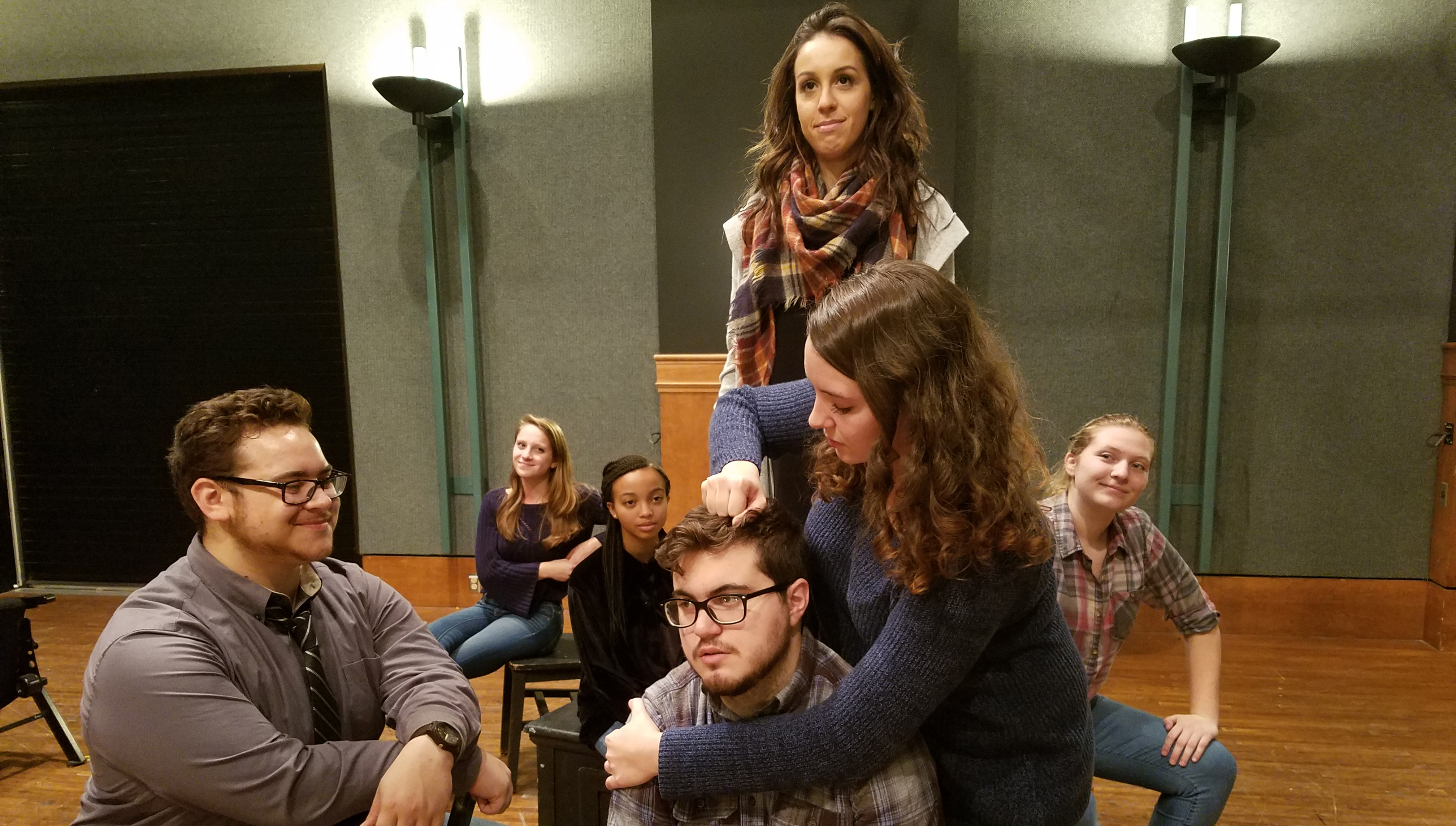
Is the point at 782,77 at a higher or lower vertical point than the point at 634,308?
higher

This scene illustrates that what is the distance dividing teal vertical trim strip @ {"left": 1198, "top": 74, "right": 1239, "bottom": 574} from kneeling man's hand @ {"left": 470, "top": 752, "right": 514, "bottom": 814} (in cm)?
329

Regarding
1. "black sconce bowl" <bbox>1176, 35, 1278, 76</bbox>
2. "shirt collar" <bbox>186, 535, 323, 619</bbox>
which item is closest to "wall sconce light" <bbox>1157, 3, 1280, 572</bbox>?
"black sconce bowl" <bbox>1176, 35, 1278, 76</bbox>

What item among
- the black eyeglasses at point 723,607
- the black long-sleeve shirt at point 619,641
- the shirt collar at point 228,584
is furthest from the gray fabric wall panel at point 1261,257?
the shirt collar at point 228,584

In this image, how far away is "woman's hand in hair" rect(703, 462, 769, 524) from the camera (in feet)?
3.81

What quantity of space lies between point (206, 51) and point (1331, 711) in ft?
18.0

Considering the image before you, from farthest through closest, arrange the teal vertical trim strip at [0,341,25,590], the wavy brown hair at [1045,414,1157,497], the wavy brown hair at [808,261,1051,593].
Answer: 1. the teal vertical trim strip at [0,341,25,590]
2. the wavy brown hair at [1045,414,1157,497]
3. the wavy brown hair at [808,261,1051,593]

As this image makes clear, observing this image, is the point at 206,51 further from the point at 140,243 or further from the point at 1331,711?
the point at 1331,711

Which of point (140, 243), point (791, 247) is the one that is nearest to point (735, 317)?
point (791, 247)

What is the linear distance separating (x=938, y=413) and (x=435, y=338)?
11.4 ft

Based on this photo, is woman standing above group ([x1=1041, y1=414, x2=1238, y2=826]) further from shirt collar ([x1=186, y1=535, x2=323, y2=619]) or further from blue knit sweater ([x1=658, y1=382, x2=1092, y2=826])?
shirt collar ([x1=186, y1=535, x2=323, y2=619])

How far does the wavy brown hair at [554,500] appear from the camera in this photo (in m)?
2.88

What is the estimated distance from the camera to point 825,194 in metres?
1.61

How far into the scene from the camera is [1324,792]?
2467 mm

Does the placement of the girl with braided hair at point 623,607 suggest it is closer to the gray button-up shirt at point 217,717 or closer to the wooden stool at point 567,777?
the wooden stool at point 567,777
